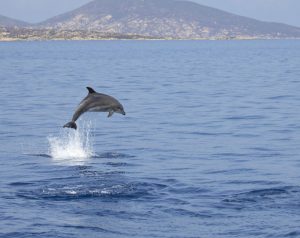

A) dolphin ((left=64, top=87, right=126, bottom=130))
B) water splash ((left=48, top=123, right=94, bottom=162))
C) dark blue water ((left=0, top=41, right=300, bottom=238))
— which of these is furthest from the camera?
water splash ((left=48, top=123, right=94, bottom=162))

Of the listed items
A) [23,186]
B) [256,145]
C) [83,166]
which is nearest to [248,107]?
[256,145]

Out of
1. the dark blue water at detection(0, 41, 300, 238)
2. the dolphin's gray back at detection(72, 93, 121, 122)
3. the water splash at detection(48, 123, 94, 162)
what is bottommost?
the water splash at detection(48, 123, 94, 162)

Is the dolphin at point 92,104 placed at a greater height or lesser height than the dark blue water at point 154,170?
greater

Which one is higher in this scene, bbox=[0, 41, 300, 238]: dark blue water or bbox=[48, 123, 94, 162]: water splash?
bbox=[0, 41, 300, 238]: dark blue water

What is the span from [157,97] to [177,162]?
28.8 metres

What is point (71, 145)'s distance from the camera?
31.2 metres

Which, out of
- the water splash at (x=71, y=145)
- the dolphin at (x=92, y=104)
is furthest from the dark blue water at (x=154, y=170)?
the dolphin at (x=92, y=104)

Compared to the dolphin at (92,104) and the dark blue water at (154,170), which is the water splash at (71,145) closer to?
the dark blue water at (154,170)

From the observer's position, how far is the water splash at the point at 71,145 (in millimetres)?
28141

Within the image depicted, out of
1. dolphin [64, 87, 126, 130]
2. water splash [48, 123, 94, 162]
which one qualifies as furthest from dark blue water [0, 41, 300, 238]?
dolphin [64, 87, 126, 130]

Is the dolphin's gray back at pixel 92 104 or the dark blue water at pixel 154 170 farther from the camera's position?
the dolphin's gray back at pixel 92 104

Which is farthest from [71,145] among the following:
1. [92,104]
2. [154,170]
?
[154,170]

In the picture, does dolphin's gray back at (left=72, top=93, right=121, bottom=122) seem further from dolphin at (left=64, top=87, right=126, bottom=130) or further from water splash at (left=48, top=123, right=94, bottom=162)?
water splash at (left=48, top=123, right=94, bottom=162)

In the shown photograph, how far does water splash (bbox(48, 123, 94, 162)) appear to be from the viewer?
92.3 feet
